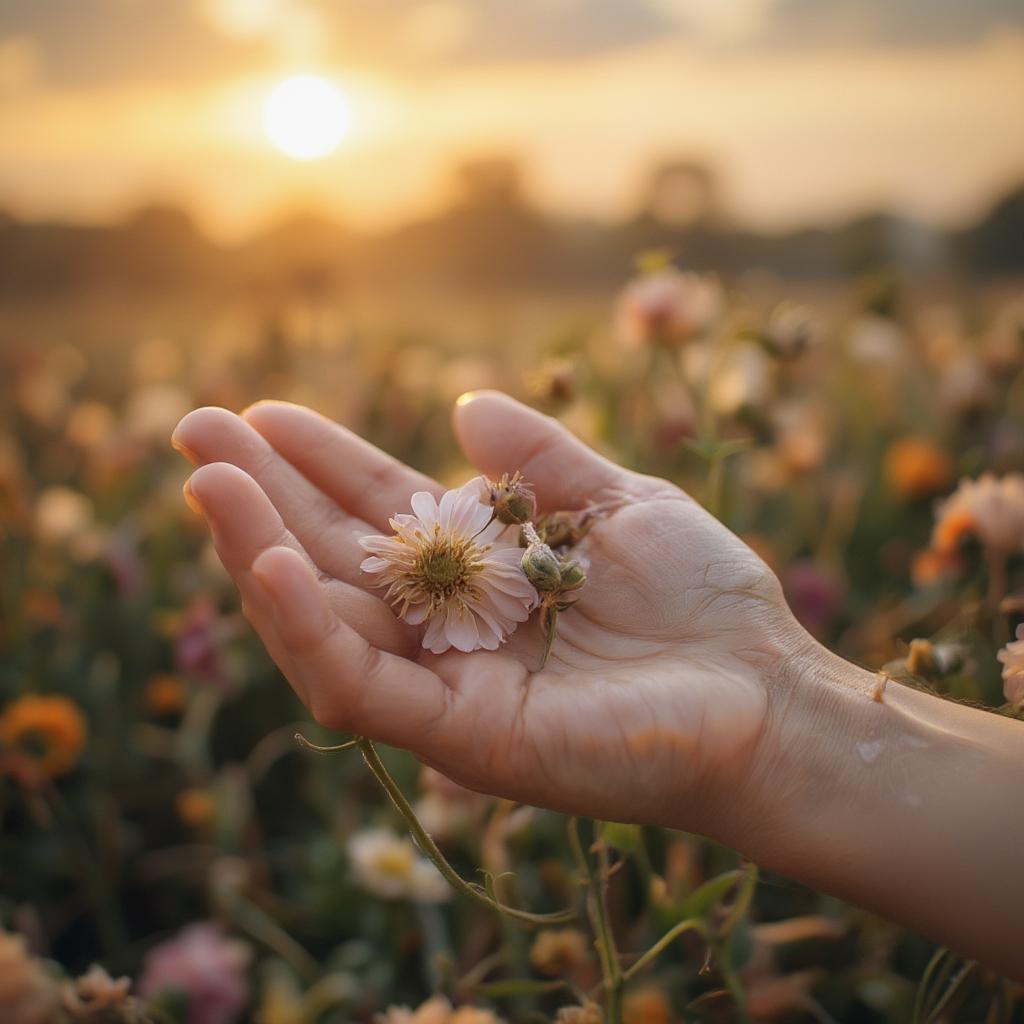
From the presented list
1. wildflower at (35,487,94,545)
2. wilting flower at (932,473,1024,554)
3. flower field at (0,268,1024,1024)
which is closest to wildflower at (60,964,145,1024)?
flower field at (0,268,1024,1024)

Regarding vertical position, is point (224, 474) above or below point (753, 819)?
above

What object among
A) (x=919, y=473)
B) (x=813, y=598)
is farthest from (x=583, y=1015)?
(x=919, y=473)

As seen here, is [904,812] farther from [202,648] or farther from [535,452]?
[202,648]

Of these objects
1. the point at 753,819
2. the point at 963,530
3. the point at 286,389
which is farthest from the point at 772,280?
the point at 753,819

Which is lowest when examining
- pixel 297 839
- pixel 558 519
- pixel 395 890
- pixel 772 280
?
pixel 297 839

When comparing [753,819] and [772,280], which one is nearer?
[753,819]

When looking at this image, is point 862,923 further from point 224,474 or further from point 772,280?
point 772,280

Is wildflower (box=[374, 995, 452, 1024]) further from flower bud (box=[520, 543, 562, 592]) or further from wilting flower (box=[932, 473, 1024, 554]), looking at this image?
wilting flower (box=[932, 473, 1024, 554])
